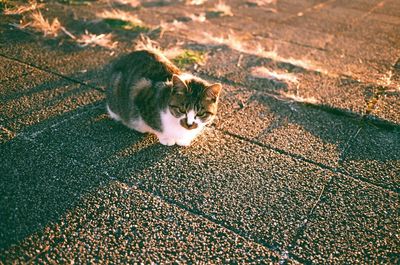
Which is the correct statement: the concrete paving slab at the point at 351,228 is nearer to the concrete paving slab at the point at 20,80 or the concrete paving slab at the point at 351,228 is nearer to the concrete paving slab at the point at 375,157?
the concrete paving slab at the point at 375,157

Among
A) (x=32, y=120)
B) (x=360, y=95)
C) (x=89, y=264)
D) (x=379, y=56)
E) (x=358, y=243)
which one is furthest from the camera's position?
(x=379, y=56)

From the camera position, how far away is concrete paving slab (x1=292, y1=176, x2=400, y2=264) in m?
2.48

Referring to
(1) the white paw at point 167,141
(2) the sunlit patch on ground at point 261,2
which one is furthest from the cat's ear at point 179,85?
(2) the sunlit patch on ground at point 261,2

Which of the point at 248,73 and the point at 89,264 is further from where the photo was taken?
the point at 248,73

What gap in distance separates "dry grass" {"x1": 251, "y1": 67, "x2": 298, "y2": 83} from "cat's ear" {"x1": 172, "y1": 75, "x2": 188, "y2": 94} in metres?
1.99

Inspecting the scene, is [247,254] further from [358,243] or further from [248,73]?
[248,73]

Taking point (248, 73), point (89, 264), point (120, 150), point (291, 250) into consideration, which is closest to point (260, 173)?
point (291, 250)

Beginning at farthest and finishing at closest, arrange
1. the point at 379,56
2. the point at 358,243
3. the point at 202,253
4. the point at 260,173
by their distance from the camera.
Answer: the point at 379,56 → the point at 260,173 → the point at 358,243 → the point at 202,253

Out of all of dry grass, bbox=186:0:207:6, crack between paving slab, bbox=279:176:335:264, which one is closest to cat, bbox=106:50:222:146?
crack between paving slab, bbox=279:176:335:264

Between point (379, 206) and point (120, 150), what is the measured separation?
2276mm

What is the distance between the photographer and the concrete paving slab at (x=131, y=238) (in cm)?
233

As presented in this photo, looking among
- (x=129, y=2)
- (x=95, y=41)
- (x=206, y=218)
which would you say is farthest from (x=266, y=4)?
(x=206, y=218)

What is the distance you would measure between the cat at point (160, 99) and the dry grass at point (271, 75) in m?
1.67

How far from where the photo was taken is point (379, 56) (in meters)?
5.71
